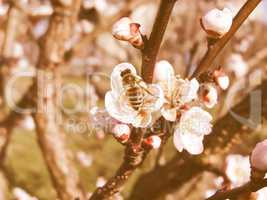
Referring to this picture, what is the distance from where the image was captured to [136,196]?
80.3 inches

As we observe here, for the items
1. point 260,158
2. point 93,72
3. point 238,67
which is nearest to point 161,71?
point 260,158

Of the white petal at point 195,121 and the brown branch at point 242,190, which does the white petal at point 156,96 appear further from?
the brown branch at point 242,190

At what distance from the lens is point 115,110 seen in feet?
3.79

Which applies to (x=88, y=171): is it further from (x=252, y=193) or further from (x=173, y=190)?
(x=252, y=193)

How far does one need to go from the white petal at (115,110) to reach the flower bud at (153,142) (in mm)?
67

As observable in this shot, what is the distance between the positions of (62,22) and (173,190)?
3.19 ft

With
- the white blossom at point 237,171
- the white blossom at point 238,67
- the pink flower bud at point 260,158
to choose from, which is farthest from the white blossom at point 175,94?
the white blossom at point 238,67

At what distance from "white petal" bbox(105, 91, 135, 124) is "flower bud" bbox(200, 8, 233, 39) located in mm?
282

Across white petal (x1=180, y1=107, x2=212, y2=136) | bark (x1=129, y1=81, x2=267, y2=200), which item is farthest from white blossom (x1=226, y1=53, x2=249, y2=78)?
white petal (x1=180, y1=107, x2=212, y2=136)

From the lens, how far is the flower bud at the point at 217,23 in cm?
105

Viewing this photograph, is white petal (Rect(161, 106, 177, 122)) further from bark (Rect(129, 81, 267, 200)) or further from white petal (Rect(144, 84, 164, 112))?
bark (Rect(129, 81, 267, 200))

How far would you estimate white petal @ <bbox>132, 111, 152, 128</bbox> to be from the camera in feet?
3.61

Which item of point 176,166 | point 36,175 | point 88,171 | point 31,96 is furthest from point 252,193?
point 88,171

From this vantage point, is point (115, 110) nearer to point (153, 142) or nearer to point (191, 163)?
point (153, 142)
